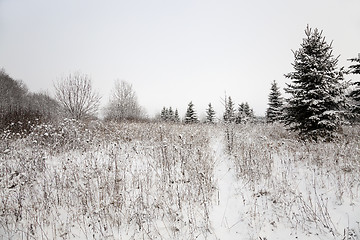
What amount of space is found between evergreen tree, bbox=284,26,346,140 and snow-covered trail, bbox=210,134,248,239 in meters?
4.45

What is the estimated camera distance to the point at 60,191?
437 cm

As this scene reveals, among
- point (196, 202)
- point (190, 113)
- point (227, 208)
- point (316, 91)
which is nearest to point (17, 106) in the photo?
point (196, 202)

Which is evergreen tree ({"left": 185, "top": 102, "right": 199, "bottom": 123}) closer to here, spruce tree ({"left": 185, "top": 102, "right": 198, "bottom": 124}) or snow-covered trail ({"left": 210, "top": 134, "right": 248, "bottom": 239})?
spruce tree ({"left": 185, "top": 102, "right": 198, "bottom": 124})

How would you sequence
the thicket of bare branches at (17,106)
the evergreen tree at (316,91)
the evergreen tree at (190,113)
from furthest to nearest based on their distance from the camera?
the evergreen tree at (190,113), the thicket of bare branches at (17,106), the evergreen tree at (316,91)

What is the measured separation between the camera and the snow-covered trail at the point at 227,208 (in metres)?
3.28

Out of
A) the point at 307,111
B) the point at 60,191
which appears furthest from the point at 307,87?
the point at 60,191

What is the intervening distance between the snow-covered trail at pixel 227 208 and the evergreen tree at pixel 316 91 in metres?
4.45

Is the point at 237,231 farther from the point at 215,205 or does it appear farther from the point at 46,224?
→ the point at 46,224

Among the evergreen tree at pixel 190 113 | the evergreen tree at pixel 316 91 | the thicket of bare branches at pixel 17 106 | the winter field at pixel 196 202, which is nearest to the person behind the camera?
the winter field at pixel 196 202

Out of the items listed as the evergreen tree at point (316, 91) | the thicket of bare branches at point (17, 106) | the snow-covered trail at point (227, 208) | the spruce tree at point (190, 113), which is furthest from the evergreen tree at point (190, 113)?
the snow-covered trail at point (227, 208)

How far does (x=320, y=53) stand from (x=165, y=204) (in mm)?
9203

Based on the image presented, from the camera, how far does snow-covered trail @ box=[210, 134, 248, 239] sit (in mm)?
3284

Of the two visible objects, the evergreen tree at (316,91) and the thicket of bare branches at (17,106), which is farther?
the thicket of bare branches at (17,106)

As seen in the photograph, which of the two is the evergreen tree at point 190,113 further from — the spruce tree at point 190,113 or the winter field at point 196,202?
the winter field at point 196,202
